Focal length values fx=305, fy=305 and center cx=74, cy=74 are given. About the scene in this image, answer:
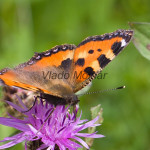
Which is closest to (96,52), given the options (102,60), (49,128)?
(102,60)

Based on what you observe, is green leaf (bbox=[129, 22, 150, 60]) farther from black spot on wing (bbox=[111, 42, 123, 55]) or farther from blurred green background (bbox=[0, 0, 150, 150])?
blurred green background (bbox=[0, 0, 150, 150])

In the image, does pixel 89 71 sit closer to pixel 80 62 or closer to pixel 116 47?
pixel 80 62

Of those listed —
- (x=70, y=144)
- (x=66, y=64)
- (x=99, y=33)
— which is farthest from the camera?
(x=99, y=33)

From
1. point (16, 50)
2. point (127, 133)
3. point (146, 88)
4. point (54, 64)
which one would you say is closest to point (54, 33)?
point (16, 50)

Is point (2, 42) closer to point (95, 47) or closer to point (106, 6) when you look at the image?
point (106, 6)

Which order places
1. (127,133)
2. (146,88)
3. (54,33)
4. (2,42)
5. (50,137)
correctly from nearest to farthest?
(50,137) < (127,133) < (146,88) < (2,42) < (54,33)

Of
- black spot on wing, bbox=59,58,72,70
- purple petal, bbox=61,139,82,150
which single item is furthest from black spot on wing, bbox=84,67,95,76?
purple petal, bbox=61,139,82,150
